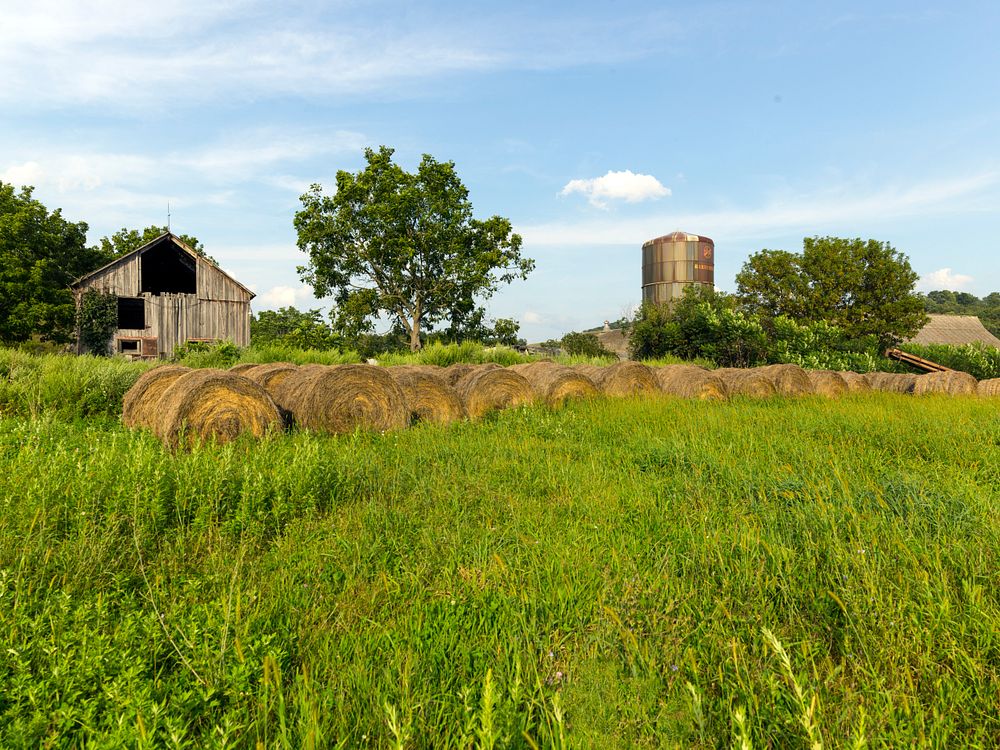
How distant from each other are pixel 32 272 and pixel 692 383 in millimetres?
36584

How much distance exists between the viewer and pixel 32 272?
30.8 meters

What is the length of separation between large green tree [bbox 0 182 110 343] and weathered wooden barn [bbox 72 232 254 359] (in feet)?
11.3

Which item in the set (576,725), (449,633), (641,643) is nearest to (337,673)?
(449,633)

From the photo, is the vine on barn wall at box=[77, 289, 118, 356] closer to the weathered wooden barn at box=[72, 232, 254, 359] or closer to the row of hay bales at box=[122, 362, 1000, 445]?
the weathered wooden barn at box=[72, 232, 254, 359]

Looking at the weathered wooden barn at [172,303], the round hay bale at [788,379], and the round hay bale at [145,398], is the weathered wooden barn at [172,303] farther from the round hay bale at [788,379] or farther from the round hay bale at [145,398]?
the round hay bale at [788,379]

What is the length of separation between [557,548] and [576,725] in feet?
4.75

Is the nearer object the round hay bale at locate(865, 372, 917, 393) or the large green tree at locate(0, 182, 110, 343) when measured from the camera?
the round hay bale at locate(865, 372, 917, 393)

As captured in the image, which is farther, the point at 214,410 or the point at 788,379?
the point at 788,379

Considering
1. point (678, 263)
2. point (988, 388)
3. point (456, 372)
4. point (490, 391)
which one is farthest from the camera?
point (678, 263)

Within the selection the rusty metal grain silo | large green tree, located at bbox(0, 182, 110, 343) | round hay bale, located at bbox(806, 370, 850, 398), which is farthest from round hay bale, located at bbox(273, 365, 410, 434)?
the rusty metal grain silo

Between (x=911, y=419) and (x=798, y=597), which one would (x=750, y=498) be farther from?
(x=911, y=419)

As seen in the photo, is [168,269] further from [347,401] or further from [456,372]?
[347,401]

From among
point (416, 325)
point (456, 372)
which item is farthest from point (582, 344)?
point (456, 372)

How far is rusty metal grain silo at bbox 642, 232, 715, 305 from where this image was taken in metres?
54.1
